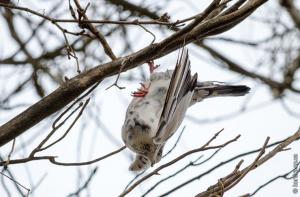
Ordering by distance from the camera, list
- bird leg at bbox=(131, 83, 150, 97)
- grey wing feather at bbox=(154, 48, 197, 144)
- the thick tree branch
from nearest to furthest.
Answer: the thick tree branch
grey wing feather at bbox=(154, 48, 197, 144)
bird leg at bbox=(131, 83, 150, 97)

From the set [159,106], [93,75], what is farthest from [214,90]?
[93,75]

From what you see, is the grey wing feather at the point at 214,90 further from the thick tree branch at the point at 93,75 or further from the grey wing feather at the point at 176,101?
the thick tree branch at the point at 93,75

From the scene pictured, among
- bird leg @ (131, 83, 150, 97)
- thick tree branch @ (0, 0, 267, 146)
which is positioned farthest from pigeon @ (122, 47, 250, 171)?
thick tree branch @ (0, 0, 267, 146)

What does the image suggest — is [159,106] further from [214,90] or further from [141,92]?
[214,90]

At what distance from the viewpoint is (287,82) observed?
6.09m

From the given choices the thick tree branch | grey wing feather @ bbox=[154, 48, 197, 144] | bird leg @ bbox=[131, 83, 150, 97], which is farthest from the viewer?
bird leg @ bbox=[131, 83, 150, 97]

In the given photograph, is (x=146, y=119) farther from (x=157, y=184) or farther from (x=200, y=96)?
(x=157, y=184)

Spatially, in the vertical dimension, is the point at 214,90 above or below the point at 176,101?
above

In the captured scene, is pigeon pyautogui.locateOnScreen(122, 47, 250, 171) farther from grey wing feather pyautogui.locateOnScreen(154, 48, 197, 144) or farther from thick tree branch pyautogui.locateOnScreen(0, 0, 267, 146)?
thick tree branch pyautogui.locateOnScreen(0, 0, 267, 146)

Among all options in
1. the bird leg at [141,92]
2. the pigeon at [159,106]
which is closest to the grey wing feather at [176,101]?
the pigeon at [159,106]

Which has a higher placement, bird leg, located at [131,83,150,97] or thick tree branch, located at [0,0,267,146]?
bird leg, located at [131,83,150,97]

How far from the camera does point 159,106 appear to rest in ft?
10.9

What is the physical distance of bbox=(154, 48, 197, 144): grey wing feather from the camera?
301 centimetres

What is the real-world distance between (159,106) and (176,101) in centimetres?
22
